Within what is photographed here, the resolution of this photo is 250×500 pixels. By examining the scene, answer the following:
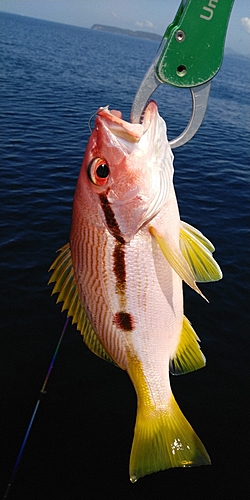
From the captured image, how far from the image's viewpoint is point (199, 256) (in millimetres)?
3072

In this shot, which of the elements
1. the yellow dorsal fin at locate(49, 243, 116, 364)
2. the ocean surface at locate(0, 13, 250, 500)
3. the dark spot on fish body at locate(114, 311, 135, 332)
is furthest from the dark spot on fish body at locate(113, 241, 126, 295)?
the ocean surface at locate(0, 13, 250, 500)

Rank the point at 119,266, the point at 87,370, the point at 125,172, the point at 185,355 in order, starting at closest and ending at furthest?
the point at 125,172 → the point at 119,266 → the point at 185,355 → the point at 87,370

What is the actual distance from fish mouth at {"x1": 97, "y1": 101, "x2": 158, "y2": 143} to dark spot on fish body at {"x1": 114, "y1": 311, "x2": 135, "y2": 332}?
1324mm

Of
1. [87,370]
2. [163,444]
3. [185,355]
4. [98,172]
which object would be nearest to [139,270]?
[98,172]

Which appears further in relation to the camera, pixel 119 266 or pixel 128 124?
pixel 119 266

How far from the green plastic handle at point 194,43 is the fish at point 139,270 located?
0.87ft

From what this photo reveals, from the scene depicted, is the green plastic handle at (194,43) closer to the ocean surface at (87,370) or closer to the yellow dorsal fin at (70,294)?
the yellow dorsal fin at (70,294)

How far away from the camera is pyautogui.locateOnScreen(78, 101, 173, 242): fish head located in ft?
8.48

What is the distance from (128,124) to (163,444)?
2577mm

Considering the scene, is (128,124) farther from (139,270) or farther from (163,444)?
(163,444)

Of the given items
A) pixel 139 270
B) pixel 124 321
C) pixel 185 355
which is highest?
pixel 139 270

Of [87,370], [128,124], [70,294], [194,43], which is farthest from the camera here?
[87,370]

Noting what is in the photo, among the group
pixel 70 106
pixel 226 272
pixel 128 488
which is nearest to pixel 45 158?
pixel 226 272

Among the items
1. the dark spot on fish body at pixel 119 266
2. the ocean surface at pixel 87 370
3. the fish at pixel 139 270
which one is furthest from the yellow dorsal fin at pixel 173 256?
the ocean surface at pixel 87 370
